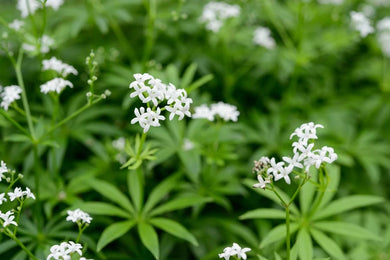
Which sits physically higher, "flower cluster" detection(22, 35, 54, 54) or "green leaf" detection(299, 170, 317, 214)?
"flower cluster" detection(22, 35, 54, 54)

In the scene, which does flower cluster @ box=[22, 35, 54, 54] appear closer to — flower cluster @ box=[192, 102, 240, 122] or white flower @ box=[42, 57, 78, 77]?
white flower @ box=[42, 57, 78, 77]

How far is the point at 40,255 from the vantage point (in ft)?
11.4

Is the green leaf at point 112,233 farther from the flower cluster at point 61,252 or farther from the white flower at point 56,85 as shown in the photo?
the white flower at point 56,85

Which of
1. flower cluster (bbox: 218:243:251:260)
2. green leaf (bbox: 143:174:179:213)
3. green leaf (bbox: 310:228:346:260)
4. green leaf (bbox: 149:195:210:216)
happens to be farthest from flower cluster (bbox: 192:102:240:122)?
flower cluster (bbox: 218:243:251:260)

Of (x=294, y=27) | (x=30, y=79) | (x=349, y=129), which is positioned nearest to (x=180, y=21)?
(x=294, y=27)

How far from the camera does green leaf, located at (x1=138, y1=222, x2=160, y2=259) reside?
10.7ft

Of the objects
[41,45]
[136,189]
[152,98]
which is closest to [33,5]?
[41,45]

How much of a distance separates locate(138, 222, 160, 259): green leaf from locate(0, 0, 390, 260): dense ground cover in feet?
0.04

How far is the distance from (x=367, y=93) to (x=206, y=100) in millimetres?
2723

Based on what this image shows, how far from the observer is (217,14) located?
17.0 ft

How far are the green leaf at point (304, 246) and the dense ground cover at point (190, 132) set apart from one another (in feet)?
0.04

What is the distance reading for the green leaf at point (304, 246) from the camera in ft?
10.5

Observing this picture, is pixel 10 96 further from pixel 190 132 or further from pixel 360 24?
pixel 360 24

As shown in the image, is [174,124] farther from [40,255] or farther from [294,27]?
[294,27]
